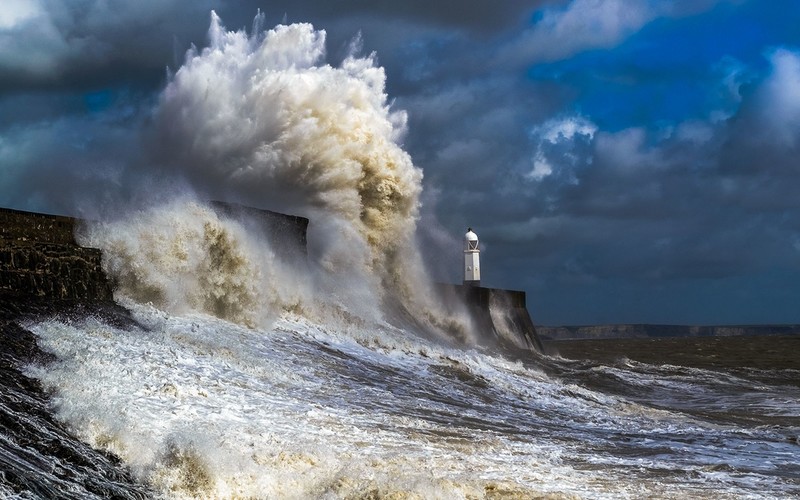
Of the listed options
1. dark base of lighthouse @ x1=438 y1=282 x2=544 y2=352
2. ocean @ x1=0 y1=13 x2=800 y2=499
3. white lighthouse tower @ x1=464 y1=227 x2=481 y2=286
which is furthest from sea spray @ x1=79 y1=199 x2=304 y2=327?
white lighthouse tower @ x1=464 y1=227 x2=481 y2=286

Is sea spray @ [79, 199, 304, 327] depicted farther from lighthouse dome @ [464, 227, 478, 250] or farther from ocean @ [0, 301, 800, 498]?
lighthouse dome @ [464, 227, 478, 250]

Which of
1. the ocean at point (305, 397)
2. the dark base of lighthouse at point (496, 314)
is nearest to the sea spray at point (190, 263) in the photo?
the ocean at point (305, 397)

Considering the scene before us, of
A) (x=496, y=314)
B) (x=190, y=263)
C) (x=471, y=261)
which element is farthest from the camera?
(x=471, y=261)

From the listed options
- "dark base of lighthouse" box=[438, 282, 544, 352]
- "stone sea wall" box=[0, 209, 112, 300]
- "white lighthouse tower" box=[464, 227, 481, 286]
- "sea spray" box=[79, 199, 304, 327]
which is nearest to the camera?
"stone sea wall" box=[0, 209, 112, 300]

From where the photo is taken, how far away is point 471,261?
30.2 m

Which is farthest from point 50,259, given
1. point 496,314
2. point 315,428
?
point 496,314

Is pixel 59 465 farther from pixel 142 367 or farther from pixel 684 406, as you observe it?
pixel 684 406

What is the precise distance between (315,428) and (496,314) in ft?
61.1

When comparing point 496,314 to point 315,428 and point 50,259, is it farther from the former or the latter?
point 315,428

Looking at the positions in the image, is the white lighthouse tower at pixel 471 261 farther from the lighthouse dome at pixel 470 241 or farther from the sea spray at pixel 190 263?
the sea spray at pixel 190 263

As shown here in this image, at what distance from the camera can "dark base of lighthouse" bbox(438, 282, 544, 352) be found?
2314 cm

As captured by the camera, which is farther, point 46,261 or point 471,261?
point 471,261

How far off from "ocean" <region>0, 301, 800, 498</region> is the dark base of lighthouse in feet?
32.8

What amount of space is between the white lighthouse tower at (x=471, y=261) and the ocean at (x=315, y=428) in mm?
17020
